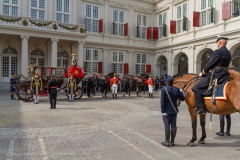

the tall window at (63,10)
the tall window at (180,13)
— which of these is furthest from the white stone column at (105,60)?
the tall window at (180,13)

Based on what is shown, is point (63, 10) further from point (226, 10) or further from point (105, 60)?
point (226, 10)

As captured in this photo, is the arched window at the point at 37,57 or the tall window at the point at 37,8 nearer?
the tall window at the point at 37,8

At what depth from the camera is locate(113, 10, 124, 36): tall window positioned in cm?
2678

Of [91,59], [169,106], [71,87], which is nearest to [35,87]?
[71,87]

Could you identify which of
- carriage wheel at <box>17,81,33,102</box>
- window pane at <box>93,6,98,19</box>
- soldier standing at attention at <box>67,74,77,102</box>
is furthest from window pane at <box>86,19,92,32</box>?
carriage wheel at <box>17,81,33,102</box>

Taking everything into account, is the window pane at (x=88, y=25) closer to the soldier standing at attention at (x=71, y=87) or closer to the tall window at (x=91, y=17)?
the tall window at (x=91, y=17)

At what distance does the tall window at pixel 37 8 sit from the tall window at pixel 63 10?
1.44m

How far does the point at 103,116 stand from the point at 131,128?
219cm

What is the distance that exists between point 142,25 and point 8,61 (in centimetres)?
1523

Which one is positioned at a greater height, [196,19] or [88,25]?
[196,19]

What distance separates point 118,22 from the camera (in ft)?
88.3

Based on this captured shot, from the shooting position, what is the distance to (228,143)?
19.3 ft

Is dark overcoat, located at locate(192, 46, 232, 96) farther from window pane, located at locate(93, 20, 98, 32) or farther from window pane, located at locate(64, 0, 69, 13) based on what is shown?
window pane, located at locate(93, 20, 98, 32)

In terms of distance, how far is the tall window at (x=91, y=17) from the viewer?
2513cm
